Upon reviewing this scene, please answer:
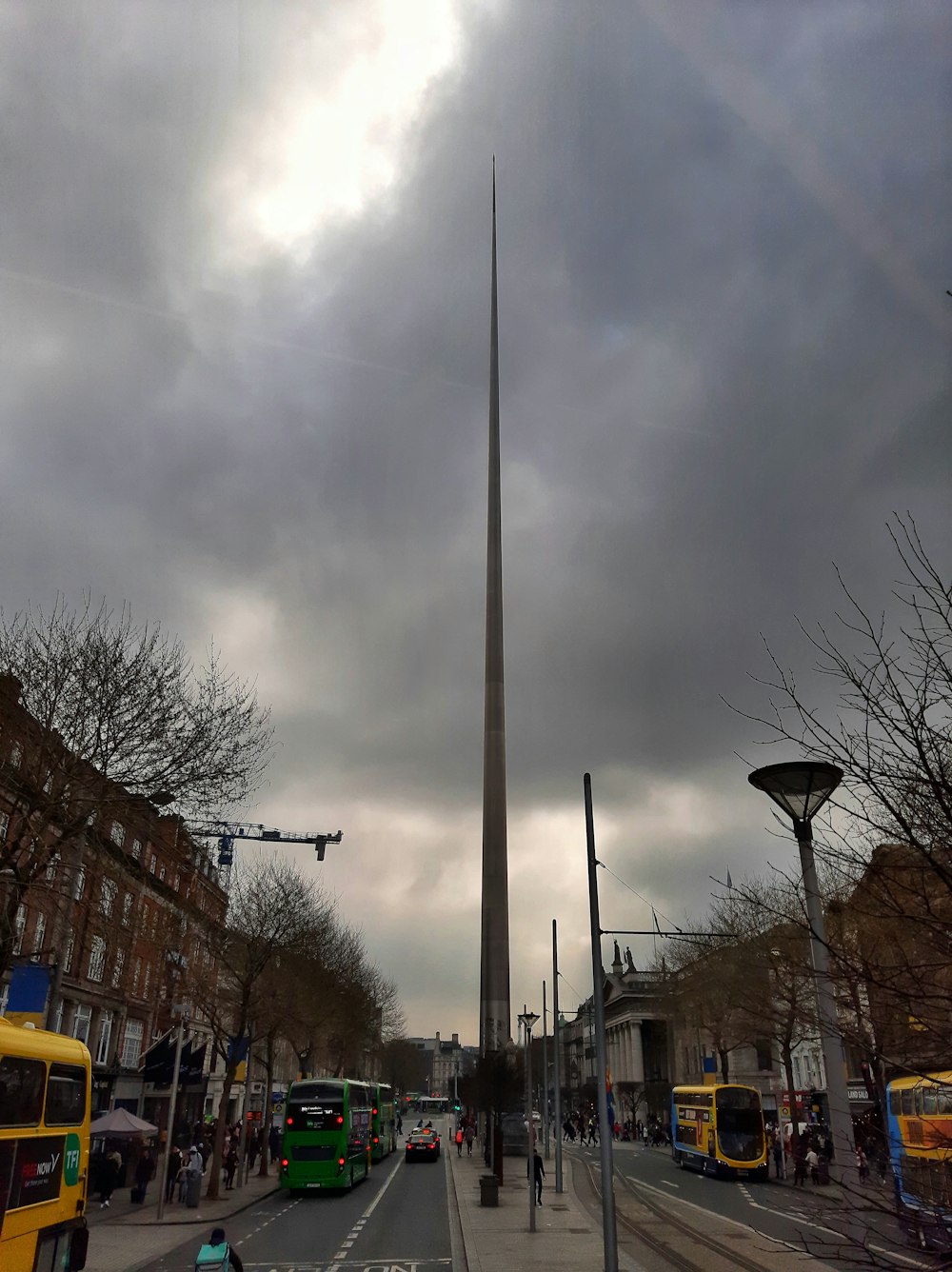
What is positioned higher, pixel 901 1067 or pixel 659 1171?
pixel 901 1067

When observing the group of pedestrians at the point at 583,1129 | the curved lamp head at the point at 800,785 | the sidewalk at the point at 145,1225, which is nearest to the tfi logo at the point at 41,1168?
the sidewalk at the point at 145,1225

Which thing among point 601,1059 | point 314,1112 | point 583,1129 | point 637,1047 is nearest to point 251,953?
point 314,1112

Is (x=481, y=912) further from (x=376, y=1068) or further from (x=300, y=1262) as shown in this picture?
(x=376, y=1068)

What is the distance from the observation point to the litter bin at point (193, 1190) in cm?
2842

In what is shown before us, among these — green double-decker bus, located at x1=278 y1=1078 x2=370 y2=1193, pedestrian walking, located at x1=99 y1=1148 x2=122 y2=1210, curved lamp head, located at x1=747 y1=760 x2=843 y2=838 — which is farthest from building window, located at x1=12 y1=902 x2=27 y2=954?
curved lamp head, located at x1=747 y1=760 x2=843 y2=838

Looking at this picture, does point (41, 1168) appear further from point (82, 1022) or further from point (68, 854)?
point (82, 1022)

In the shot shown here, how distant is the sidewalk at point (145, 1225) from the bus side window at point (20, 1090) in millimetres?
7614

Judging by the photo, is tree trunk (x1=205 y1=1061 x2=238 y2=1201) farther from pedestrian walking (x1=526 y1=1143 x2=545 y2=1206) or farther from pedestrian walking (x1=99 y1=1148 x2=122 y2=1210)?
pedestrian walking (x1=526 y1=1143 x2=545 y2=1206)

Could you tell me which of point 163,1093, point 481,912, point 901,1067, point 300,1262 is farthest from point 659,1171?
point 901,1067

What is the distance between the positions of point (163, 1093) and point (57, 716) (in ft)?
139

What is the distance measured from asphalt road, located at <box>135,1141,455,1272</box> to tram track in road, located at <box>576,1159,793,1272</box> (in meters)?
4.76

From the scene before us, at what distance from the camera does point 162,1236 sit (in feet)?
75.8

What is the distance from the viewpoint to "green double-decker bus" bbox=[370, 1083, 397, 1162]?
4653cm

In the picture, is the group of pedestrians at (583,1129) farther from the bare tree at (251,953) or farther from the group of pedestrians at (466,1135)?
the bare tree at (251,953)
